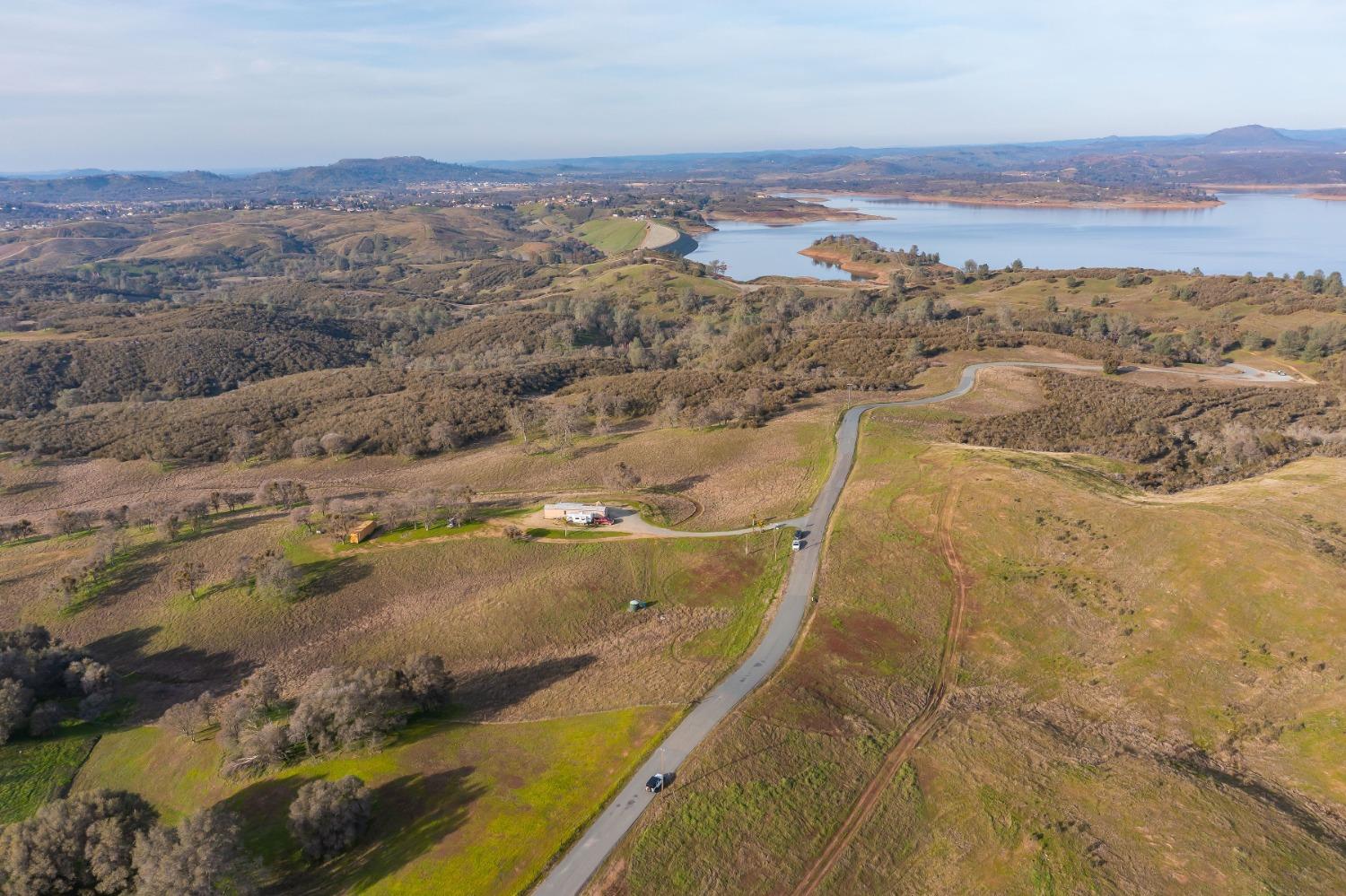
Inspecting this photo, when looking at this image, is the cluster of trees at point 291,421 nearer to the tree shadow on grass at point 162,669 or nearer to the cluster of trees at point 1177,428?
the tree shadow on grass at point 162,669

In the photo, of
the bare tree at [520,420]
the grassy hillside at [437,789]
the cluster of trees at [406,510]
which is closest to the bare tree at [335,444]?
the cluster of trees at [406,510]

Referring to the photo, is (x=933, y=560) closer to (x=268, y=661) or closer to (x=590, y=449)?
(x=590, y=449)

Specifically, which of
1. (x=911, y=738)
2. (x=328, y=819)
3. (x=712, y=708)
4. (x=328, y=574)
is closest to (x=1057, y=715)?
(x=911, y=738)

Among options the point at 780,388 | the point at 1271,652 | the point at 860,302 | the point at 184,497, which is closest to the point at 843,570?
the point at 1271,652

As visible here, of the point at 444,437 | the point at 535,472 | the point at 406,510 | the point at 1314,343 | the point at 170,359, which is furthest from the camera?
the point at 170,359

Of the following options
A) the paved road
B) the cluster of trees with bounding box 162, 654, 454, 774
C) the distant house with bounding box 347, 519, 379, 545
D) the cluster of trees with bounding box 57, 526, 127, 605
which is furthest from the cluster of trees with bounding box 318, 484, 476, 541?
the paved road

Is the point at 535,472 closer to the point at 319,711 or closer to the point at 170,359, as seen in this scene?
the point at 319,711
